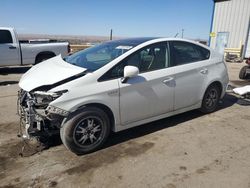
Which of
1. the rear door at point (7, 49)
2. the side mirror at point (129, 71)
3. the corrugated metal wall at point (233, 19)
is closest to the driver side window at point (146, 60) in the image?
the side mirror at point (129, 71)

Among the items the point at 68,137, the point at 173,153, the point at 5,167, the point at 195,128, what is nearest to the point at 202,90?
the point at 195,128

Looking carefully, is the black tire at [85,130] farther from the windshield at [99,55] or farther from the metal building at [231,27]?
the metal building at [231,27]

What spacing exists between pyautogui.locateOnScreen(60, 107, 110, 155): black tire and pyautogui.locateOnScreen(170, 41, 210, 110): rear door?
1.61 m

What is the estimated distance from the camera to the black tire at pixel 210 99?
5254 mm

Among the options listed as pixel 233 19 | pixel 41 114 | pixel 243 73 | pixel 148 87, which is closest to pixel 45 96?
pixel 41 114

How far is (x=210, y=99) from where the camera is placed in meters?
5.40

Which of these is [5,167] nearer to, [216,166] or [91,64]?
[91,64]

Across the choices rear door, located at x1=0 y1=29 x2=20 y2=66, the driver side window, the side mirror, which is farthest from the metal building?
the side mirror

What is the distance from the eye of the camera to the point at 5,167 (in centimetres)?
336

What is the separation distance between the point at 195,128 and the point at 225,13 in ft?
57.4

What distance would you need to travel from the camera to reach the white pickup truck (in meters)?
10.3

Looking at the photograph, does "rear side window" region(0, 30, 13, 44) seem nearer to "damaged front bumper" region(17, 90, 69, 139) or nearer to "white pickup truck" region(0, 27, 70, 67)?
"white pickup truck" region(0, 27, 70, 67)

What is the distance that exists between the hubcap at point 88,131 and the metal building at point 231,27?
17.3 metres

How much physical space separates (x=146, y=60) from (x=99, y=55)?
0.87 m
